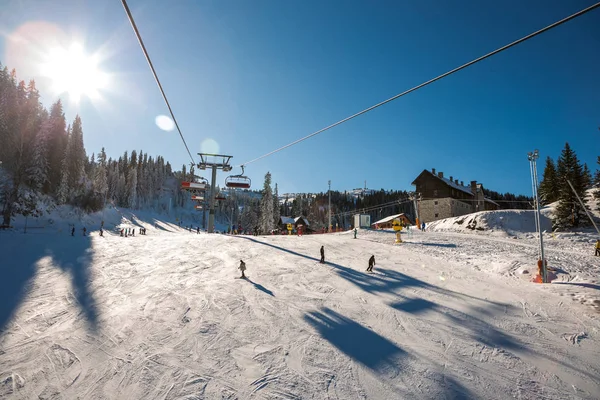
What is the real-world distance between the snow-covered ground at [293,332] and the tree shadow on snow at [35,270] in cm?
9

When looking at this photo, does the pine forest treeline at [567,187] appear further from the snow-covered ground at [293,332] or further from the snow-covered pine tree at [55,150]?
the snow-covered pine tree at [55,150]

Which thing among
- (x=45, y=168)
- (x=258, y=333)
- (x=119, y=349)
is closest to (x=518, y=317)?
(x=258, y=333)

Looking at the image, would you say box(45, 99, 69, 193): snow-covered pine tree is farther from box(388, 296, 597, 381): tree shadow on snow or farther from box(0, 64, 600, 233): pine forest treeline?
box(388, 296, 597, 381): tree shadow on snow

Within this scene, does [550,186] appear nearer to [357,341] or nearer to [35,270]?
[357,341]

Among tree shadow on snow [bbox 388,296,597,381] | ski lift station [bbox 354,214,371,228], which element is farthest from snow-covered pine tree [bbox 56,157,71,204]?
tree shadow on snow [bbox 388,296,597,381]

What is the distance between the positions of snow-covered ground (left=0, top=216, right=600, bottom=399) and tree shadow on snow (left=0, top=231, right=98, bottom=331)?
89 millimetres

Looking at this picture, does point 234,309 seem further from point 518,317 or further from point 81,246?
point 81,246

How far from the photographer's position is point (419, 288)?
10703 mm

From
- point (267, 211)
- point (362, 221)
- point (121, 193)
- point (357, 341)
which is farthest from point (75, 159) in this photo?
point (357, 341)

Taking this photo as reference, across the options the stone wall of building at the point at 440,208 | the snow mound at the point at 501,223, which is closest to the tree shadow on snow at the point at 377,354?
the snow mound at the point at 501,223

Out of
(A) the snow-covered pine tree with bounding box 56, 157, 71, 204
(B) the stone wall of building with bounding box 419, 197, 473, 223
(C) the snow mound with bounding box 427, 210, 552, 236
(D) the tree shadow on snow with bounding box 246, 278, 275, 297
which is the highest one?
(A) the snow-covered pine tree with bounding box 56, 157, 71, 204

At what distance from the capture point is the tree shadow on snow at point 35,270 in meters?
8.12

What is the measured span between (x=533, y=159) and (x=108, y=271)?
71.5 ft

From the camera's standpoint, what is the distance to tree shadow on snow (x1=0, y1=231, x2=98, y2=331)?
8125 millimetres
